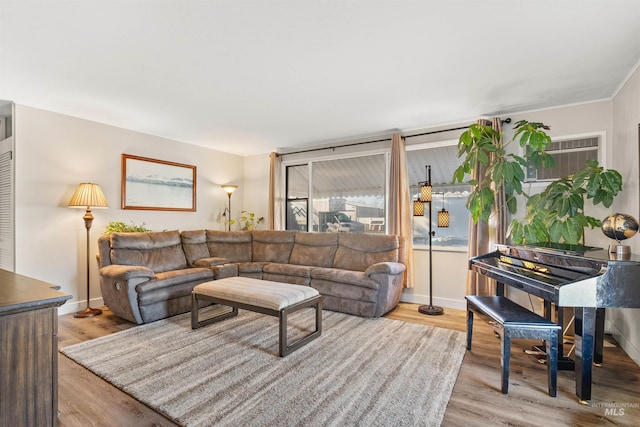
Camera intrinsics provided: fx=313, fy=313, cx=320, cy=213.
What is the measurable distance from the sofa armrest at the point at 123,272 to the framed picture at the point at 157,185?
121 centimetres

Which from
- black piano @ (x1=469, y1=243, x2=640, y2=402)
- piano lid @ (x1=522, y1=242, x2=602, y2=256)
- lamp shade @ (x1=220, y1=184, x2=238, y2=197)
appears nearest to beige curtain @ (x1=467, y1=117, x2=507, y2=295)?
piano lid @ (x1=522, y1=242, x2=602, y2=256)

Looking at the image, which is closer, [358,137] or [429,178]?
[429,178]

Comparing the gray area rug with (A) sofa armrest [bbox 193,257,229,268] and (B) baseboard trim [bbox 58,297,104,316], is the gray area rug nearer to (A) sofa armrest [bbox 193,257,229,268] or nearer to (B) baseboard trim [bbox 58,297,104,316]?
(A) sofa armrest [bbox 193,257,229,268]

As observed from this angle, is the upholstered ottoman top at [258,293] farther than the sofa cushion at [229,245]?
No

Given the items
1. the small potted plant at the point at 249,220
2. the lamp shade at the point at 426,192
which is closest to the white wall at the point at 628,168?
the lamp shade at the point at 426,192

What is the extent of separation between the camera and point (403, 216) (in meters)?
4.39

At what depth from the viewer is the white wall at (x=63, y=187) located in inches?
139

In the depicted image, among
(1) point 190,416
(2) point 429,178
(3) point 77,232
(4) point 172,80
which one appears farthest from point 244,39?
(3) point 77,232

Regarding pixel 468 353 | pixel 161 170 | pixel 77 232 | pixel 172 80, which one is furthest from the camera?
pixel 161 170

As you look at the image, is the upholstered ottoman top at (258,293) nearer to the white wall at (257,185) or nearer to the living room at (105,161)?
the living room at (105,161)

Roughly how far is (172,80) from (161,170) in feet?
7.46

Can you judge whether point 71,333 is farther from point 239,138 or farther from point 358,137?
point 358,137

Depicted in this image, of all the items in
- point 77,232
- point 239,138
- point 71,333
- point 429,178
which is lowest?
point 71,333

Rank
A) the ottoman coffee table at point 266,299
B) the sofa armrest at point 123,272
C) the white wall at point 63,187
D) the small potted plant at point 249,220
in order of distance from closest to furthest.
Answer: the ottoman coffee table at point 266,299 → the sofa armrest at point 123,272 → the white wall at point 63,187 → the small potted plant at point 249,220
